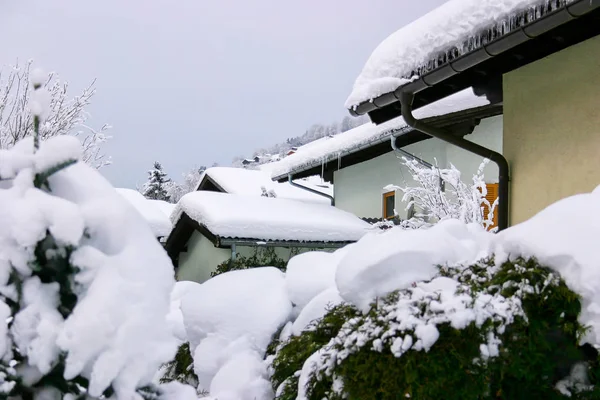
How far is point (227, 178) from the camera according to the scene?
17688 mm

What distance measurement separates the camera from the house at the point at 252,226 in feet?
33.5

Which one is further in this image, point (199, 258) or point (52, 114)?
point (52, 114)

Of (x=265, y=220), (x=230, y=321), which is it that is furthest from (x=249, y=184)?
→ (x=230, y=321)

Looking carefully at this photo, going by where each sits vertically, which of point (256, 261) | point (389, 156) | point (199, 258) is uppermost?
point (389, 156)

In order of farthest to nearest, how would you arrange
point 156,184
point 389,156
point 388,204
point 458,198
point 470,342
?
point 156,184, point 388,204, point 389,156, point 458,198, point 470,342

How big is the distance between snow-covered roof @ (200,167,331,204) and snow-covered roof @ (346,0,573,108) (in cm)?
1134

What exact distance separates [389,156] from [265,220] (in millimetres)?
3157

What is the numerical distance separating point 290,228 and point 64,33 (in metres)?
19.1

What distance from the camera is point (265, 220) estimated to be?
34.6 feet

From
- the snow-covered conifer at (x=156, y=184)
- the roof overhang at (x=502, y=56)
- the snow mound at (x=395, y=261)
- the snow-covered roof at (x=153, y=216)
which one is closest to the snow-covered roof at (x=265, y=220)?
the snow-covered roof at (x=153, y=216)

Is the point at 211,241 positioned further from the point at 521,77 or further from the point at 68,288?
the point at 68,288

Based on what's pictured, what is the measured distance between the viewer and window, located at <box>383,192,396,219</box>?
12.1 metres

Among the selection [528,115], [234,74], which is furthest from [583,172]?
[234,74]

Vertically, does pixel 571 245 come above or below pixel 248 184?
above
